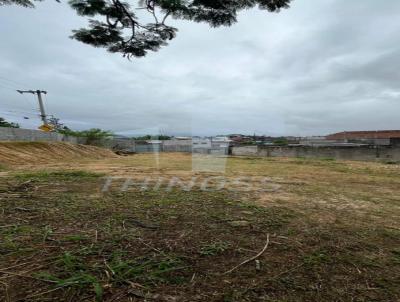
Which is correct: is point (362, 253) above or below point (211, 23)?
below

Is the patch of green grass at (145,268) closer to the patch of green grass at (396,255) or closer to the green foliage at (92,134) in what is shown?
the patch of green grass at (396,255)

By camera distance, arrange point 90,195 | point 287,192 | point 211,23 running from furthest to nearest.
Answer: point 287,192 → point 90,195 → point 211,23

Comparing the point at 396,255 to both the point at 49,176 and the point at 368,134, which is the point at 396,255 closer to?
the point at 49,176

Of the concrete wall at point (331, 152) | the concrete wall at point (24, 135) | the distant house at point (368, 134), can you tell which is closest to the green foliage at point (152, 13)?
the concrete wall at point (24, 135)

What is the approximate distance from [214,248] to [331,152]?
15851 mm

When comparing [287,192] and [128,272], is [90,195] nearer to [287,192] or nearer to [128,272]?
[128,272]

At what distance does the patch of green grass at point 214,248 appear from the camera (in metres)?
1.81

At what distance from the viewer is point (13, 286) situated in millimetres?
1372

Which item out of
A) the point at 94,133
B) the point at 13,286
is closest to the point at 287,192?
the point at 13,286

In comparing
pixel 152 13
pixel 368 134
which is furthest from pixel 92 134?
pixel 368 134

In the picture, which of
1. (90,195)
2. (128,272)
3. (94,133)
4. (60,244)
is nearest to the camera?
(128,272)

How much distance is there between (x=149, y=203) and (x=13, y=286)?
1.78 m

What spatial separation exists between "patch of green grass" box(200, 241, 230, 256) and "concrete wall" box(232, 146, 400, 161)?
15.0 meters

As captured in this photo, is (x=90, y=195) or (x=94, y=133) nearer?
(x=90, y=195)
